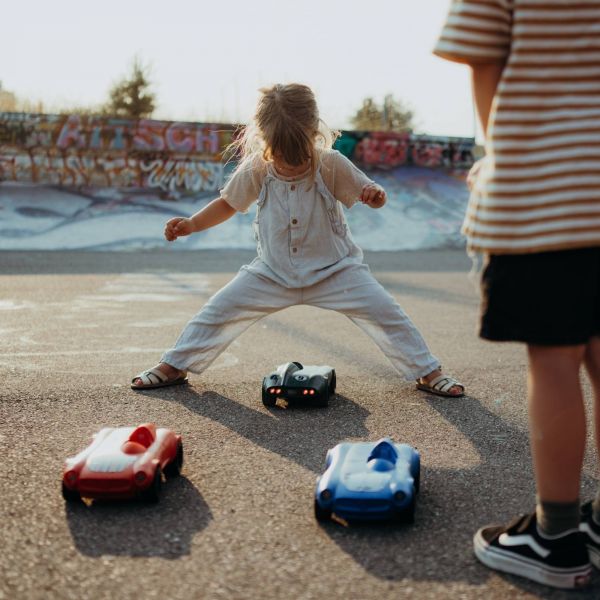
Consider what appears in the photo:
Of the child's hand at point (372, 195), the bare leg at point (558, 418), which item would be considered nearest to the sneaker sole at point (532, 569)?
the bare leg at point (558, 418)

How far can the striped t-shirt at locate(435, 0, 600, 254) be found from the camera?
206 centimetres

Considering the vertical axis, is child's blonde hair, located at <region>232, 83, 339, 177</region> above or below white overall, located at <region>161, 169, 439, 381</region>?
above

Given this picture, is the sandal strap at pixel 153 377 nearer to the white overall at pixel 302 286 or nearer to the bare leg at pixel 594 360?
the white overall at pixel 302 286

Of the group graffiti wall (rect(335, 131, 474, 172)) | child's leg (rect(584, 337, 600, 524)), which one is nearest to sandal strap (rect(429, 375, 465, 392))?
child's leg (rect(584, 337, 600, 524))

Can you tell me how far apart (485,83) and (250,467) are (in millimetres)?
1652

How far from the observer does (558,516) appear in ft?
7.23

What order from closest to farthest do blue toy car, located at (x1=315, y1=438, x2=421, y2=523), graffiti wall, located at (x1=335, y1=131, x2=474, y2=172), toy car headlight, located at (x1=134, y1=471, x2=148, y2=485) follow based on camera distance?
blue toy car, located at (x1=315, y1=438, x2=421, y2=523) < toy car headlight, located at (x1=134, y1=471, x2=148, y2=485) < graffiti wall, located at (x1=335, y1=131, x2=474, y2=172)

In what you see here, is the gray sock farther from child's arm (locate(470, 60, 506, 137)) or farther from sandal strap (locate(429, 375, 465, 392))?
sandal strap (locate(429, 375, 465, 392))

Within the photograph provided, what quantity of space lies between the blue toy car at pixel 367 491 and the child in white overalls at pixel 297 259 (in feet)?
5.38

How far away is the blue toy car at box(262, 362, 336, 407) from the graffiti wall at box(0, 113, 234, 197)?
15738 millimetres

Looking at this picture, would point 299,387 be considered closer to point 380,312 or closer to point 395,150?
point 380,312

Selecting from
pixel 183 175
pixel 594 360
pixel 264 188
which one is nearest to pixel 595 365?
pixel 594 360

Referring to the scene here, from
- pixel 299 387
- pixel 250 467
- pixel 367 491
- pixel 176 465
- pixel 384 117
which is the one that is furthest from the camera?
pixel 384 117

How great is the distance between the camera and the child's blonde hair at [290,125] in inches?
163
